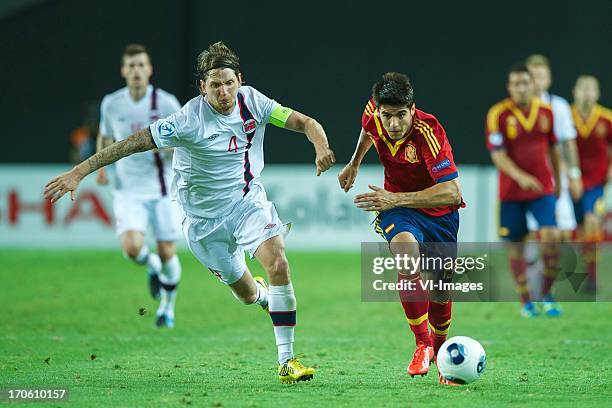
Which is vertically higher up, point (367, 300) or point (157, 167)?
point (157, 167)

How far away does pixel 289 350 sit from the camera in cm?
668

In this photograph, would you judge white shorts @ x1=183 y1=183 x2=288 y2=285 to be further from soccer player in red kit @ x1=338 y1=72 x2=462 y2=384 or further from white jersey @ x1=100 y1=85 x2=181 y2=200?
white jersey @ x1=100 y1=85 x2=181 y2=200

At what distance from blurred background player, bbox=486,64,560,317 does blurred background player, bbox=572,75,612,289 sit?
1.65 metres

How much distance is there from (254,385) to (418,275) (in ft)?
4.01

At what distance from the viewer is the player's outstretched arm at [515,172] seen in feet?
33.9

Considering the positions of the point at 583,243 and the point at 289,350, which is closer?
the point at 289,350

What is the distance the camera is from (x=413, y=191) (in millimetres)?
7078

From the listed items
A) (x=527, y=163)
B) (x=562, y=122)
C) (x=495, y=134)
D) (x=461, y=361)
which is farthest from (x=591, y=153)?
(x=461, y=361)

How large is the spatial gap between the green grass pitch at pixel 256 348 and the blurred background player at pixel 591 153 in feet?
3.50

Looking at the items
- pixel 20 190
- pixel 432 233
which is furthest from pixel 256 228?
pixel 20 190

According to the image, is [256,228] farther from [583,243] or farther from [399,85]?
[583,243]

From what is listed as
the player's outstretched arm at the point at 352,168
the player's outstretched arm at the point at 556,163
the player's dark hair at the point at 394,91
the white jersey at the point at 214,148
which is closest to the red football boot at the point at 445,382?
the player's outstretched arm at the point at 352,168

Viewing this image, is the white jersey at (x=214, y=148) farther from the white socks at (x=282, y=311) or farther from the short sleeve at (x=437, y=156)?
the short sleeve at (x=437, y=156)

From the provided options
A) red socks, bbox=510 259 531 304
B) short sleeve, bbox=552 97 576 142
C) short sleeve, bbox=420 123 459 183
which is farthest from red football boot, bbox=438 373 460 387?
short sleeve, bbox=552 97 576 142
